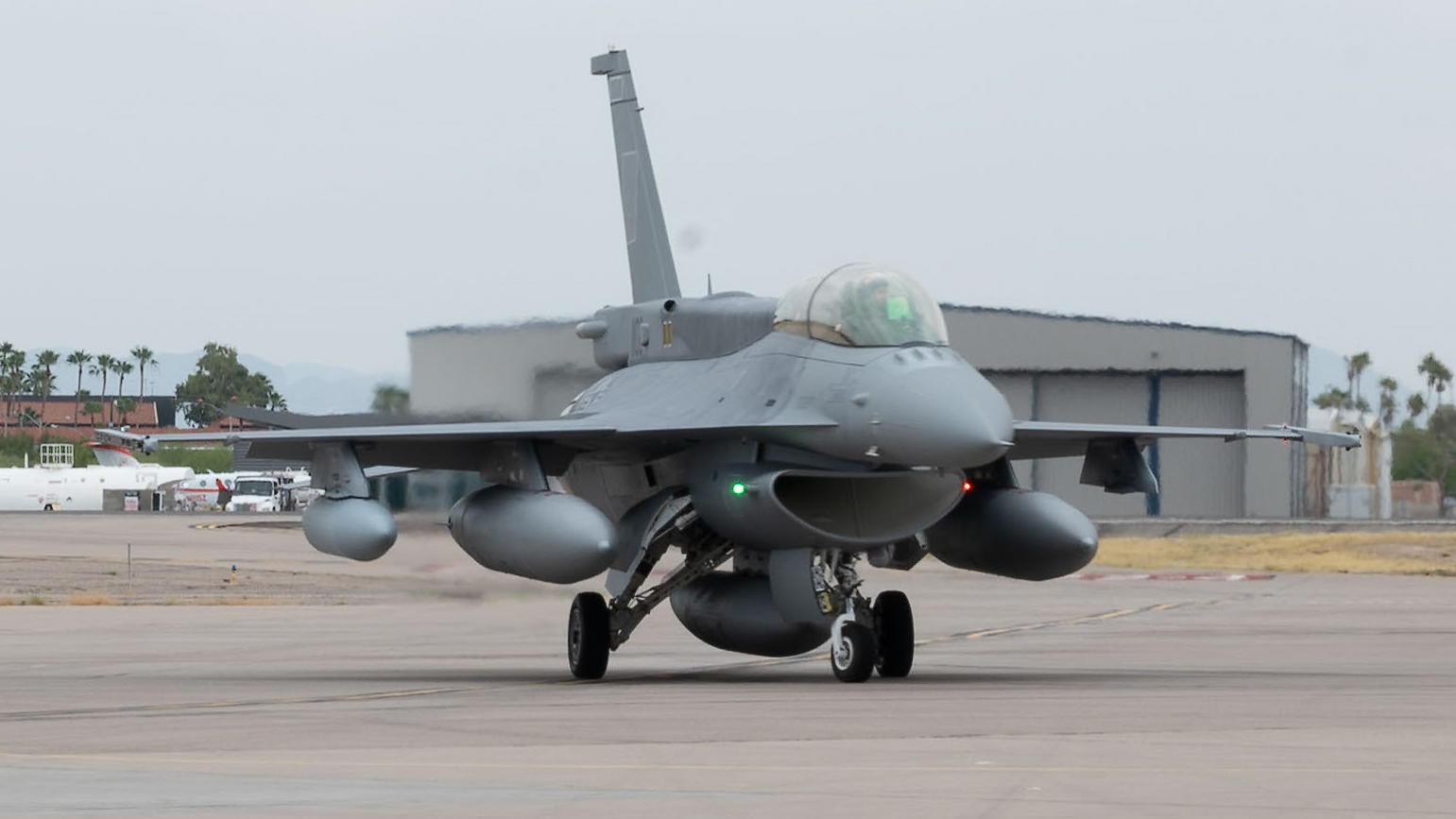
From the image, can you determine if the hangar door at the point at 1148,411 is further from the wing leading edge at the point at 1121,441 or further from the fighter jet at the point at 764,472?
the fighter jet at the point at 764,472

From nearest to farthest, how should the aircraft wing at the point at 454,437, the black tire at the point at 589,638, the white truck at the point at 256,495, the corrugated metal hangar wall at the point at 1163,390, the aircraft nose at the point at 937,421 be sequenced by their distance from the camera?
the aircraft nose at the point at 937,421
the aircraft wing at the point at 454,437
the black tire at the point at 589,638
the corrugated metal hangar wall at the point at 1163,390
the white truck at the point at 256,495

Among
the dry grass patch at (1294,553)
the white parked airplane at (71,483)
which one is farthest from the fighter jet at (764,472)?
the white parked airplane at (71,483)

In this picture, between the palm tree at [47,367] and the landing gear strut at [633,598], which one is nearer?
the landing gear strut at [633,598]

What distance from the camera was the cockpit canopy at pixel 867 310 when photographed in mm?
15609

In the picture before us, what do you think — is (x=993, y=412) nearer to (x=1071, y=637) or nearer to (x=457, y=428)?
(x=457, y=428)

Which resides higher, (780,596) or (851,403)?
(851,403)

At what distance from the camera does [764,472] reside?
52.9ft

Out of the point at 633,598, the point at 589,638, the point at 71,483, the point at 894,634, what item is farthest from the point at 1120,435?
the point at 71,483

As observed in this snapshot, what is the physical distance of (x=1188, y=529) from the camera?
51281mm

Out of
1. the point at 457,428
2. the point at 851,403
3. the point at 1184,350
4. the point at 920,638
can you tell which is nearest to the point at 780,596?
the point at 851,403

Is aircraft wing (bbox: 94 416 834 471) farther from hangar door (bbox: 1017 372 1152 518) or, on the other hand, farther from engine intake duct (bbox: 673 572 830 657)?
hangar door (bbox: 1017 372 1152 518)

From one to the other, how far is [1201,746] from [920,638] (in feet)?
40.5

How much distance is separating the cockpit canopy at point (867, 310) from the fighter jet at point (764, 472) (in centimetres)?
2

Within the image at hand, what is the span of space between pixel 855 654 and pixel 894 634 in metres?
0.81
